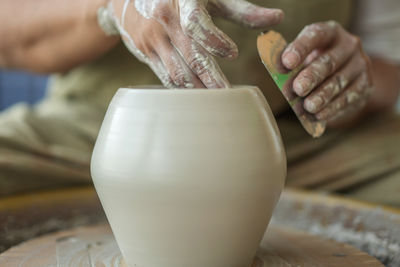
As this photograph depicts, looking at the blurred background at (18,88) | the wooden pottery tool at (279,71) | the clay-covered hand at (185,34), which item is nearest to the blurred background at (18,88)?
the blurred background at (18,88)

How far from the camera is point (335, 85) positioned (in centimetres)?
110

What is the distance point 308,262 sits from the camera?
828mm

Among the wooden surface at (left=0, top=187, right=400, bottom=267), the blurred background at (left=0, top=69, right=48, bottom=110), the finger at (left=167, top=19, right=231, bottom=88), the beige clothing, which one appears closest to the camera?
the finger at (left=167, top=19, right=231, bottom=88)

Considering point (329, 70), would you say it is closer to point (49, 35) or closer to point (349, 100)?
point (349, 100)

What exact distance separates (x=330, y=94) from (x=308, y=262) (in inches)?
16.9

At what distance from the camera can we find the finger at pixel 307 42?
3.13 feet

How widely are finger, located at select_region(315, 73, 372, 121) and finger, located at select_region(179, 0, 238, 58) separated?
0.35 m

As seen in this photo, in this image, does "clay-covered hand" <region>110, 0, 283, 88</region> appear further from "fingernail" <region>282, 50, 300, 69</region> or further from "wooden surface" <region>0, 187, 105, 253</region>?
"wooden surface" <region>0, 187, 105, 253</region>

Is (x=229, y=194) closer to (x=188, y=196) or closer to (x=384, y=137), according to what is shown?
(x=188, y=196)

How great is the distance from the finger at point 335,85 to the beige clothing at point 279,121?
1.20ft

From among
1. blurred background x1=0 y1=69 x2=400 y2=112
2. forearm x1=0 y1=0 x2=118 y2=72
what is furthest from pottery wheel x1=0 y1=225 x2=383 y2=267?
blurred background x1=0 y1=69 x2=400 y2=112

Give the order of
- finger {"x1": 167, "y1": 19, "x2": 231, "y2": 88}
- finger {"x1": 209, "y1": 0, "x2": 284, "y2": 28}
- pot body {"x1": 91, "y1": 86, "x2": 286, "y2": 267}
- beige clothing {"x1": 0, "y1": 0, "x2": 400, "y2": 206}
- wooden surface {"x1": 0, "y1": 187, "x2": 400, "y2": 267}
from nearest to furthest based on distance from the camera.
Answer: pot body {"x1": 91, "y1": 86, "x2": 286, "y2": 267} < finger {"x1": 167, "y1": 19, "x2": 231, "y2": 88} < finger {"x1": 209, "y1": 0, "x2": 284, "y2": 28} < wooden surface {"x1": 0, "y1": 187, "x2": 400, "y2": 267} < beige clothing {"x1": 0, "y1": 0, "x2": 400, "y2": 206}

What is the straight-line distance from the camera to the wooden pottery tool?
92 centimetres

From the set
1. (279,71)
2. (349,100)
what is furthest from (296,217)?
(279,71)
